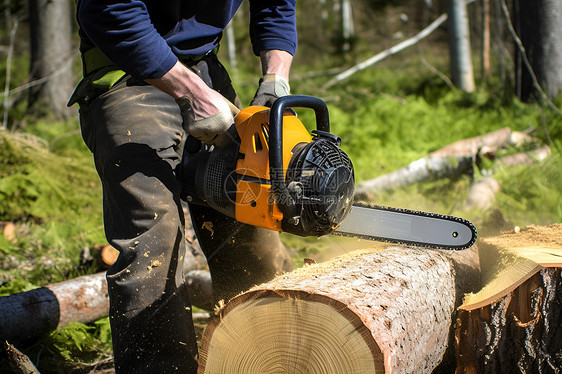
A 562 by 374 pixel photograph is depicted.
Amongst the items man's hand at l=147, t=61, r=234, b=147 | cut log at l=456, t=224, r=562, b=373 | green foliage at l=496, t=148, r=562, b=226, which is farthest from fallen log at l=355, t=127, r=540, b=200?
man's hand at l=147, t=61, r=234, b=147

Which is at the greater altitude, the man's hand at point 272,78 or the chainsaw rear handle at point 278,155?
the man's hand at point 272,78

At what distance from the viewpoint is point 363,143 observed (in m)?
5.79

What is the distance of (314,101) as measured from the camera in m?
1.88

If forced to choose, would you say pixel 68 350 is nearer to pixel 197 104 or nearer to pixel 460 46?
pixel 197 104

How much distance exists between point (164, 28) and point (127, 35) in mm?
348

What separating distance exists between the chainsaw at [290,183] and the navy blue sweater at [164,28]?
0.37 meters

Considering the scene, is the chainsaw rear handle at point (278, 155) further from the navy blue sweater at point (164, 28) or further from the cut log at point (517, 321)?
the cut log at point (517, 321)

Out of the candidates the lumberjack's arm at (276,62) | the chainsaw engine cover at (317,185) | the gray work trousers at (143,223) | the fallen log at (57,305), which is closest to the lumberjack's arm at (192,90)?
the gray work trousers at (143,223)

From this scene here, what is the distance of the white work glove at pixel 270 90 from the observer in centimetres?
209

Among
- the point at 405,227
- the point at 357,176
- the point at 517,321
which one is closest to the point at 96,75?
the point at 405,227

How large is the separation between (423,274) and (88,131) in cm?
144

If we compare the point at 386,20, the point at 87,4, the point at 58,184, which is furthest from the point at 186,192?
the point at 386,20

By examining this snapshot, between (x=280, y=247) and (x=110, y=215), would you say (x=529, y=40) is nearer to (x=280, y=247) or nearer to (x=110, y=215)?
(x=280, y=247)

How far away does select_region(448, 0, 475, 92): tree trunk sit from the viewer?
7102mm
